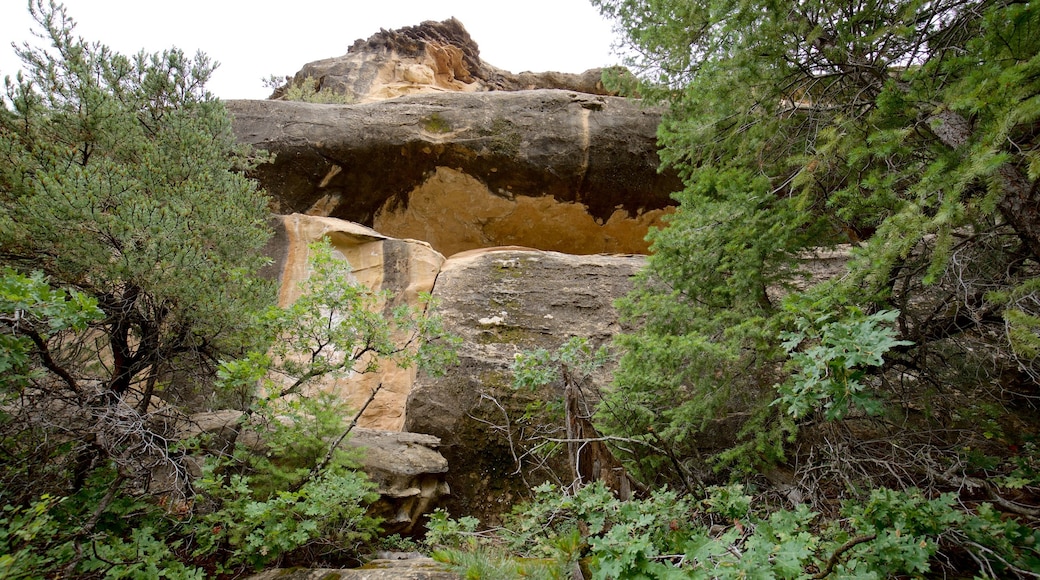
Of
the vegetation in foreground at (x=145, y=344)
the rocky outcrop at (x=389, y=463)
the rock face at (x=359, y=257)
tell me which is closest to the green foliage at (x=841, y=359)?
the vegetation in foreground at (x=145, y=344)

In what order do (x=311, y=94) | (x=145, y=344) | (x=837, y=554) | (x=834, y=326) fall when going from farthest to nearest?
(x=311, y=94)
(x=145, y=344)
(x=834, y=326)
(x=837, y=554)

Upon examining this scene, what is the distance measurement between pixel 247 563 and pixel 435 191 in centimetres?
770

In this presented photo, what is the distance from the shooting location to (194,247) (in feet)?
16.0

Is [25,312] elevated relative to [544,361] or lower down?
elevated

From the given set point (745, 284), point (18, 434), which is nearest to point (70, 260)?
point (18, 434)

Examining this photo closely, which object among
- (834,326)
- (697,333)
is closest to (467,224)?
(697,333)

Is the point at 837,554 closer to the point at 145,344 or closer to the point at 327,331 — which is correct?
the point at 327,331

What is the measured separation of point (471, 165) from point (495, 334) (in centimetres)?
445

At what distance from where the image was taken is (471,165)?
10.5 m

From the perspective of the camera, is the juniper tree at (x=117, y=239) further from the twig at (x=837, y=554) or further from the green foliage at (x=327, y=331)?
the twig at (x=837, y=554)

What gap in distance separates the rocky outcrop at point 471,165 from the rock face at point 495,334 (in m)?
2.12

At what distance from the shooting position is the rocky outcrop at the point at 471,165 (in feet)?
32.3

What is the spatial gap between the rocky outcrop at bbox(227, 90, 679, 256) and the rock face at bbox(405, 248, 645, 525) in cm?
212

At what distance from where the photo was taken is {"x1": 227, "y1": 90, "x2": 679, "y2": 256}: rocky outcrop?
984 centimetres
